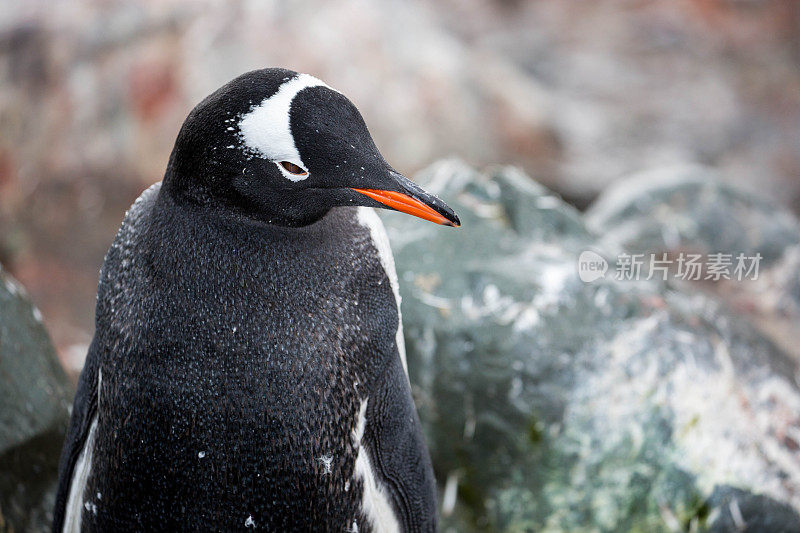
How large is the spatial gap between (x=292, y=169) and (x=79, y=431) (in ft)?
2.56

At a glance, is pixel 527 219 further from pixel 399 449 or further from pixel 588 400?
pixel 399 449

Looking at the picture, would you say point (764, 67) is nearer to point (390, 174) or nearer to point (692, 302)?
point (692, 302)

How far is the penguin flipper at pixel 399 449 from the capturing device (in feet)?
5.48

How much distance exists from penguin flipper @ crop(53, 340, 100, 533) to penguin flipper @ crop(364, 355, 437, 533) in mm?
588

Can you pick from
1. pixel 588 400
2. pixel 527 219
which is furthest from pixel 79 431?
pixel 527 219

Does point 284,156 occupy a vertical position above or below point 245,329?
above

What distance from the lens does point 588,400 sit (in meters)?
2.46

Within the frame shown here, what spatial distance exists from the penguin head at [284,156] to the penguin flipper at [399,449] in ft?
1.37

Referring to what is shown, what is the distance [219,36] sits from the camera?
555cm

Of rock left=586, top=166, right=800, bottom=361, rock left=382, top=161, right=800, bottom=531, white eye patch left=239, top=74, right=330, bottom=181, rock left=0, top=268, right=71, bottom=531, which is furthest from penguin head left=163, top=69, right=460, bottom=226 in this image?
rock left=586, top=166, right=800, bottom=361

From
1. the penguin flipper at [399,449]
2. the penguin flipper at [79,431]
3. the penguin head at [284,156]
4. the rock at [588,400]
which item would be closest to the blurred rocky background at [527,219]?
the rock at [588,400]

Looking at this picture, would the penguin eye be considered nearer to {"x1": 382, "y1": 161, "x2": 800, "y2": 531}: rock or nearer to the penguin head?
the penguin head

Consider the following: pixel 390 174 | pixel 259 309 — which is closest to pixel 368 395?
pixel 259 309

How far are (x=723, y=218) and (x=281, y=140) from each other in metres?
3.25
